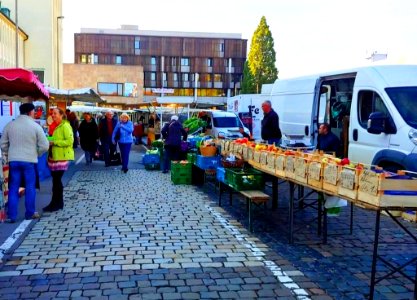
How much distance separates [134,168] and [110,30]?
67.4 metres

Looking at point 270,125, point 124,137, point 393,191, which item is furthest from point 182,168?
point 393,191

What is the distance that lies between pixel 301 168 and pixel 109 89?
55793 millimetres

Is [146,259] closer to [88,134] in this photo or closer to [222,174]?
[222,174]

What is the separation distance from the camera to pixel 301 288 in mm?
4863

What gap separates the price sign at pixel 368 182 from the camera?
428 cm

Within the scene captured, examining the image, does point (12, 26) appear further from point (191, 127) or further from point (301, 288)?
point (301, 288)

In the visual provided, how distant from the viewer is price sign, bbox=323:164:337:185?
5148 mm

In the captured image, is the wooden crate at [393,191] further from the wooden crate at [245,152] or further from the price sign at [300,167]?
the wooden crate at [245,152]

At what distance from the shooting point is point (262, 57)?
65062mm

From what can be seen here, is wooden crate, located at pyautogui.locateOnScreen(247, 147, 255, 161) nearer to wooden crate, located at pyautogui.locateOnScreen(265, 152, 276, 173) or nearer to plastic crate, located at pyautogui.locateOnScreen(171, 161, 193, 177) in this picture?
wooden crate, located at pyautogui.locateOnScreen(265, 152, 276, 173)

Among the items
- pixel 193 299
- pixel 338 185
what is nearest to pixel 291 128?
pixel 338 185

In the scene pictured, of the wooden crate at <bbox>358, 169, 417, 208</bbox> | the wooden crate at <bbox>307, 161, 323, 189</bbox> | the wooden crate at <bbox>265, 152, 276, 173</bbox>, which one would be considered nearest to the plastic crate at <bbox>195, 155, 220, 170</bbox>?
the wooden crate at <bbox>265, 152, 276, 173</bbox>

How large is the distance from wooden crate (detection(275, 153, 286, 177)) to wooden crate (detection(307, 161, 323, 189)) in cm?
79

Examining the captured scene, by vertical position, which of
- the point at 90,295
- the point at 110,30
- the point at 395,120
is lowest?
the point at 90,295
